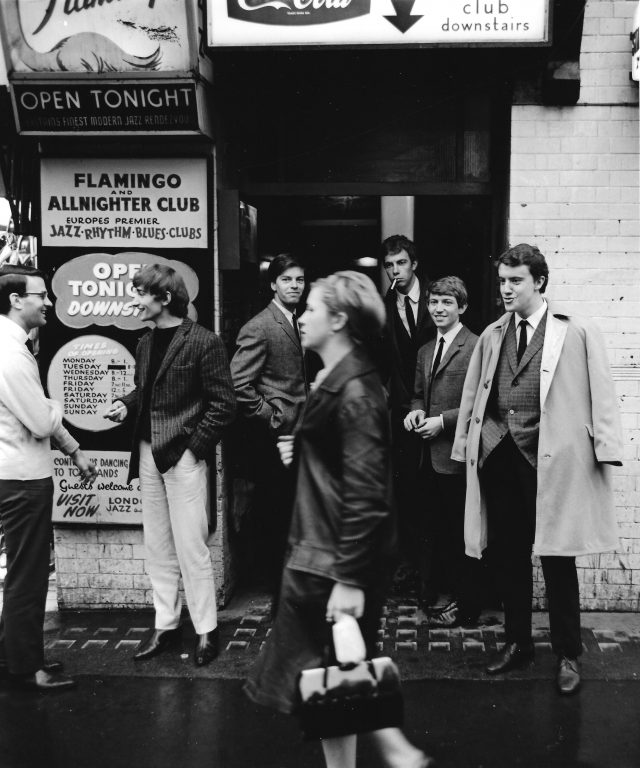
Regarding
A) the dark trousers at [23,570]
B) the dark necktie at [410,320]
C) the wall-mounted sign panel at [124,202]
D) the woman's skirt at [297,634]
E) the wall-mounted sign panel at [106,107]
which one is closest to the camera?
the woman's skirt at [297,634]

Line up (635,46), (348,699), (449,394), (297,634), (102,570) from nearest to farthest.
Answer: (348,699) < (297,634) < (635,46) < (449,394) < (102,570)

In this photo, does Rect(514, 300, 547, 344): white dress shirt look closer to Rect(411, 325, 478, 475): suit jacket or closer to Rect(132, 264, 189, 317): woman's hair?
Rect(411, 325, 478, 475): suit jacket

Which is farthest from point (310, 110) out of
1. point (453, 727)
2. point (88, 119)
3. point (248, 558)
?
point (453, 727)

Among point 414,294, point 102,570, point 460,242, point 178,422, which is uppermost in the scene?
point 460,242

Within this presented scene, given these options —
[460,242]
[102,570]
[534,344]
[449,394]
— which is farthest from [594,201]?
[102,570]

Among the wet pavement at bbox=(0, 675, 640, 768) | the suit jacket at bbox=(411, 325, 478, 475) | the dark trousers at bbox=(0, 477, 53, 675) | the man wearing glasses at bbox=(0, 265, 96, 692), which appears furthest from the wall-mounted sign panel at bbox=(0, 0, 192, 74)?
the wet pavement at bbox=(0, 675, 640, 768)

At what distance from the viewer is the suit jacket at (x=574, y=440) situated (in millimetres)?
4426

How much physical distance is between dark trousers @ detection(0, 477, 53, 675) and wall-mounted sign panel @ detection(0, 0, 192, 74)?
245 cm

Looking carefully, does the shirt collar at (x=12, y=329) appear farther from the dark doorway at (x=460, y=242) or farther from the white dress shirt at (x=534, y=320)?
the dark doorway at (x=460, y=242)

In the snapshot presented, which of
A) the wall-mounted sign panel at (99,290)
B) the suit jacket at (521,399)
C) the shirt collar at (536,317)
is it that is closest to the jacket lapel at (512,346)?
the suit jacket at (521,399)

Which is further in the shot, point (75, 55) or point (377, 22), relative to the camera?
point (75, 55)

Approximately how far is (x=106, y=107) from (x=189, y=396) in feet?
5.86

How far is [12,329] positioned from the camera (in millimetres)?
4465

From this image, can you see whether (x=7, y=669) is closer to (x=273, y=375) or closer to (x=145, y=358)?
(x=145, y=358)
